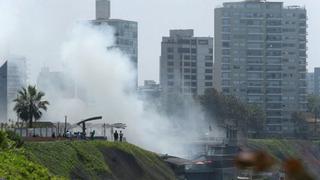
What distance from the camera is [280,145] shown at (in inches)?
5541

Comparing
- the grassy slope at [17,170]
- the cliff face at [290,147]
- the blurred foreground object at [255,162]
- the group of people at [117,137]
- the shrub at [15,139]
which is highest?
the blurred foreground object at [255,162]

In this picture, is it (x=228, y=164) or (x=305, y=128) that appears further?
(x=305, y=128)

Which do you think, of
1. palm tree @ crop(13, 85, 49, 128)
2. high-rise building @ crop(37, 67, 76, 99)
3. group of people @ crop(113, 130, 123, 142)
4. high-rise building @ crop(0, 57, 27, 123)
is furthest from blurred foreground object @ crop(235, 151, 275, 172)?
high-rise building @ crop(37, 67, 76, 99)

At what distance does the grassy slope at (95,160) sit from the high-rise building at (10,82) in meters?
30.5

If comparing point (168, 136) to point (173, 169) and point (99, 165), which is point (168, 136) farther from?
point (99, 165)

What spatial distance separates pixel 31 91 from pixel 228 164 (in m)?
24.4

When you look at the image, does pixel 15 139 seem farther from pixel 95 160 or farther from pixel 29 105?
pixel 29 105

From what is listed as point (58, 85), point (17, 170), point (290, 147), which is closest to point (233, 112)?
point (290, 147)

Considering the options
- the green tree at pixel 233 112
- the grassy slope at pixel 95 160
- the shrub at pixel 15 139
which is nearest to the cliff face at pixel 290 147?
the green tree at pixel 233 112

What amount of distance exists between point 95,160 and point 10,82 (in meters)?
116

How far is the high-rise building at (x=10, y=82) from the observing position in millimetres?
102975

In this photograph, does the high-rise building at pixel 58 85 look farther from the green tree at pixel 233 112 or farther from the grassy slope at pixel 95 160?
the grassy slope at pixel 95 160

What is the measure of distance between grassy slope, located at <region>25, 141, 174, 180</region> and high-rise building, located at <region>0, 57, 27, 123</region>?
30467mm

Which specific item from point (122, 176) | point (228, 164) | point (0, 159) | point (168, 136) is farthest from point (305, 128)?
point (0, 159)
